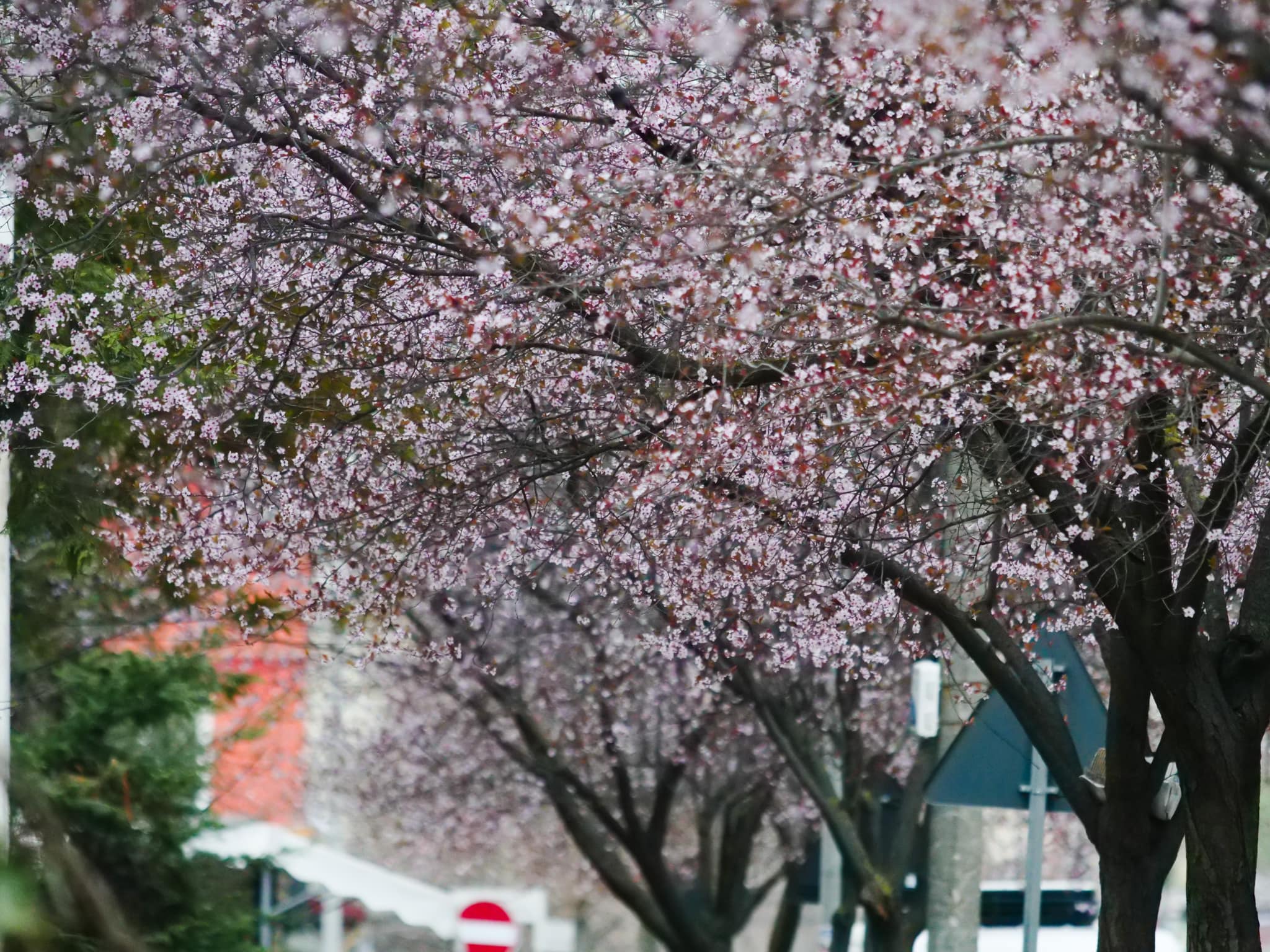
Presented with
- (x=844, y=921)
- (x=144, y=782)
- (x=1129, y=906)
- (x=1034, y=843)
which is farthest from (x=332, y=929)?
(x=1129, y=906)

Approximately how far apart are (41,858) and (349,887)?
17.1 meters

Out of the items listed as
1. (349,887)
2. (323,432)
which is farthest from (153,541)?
(349,887)

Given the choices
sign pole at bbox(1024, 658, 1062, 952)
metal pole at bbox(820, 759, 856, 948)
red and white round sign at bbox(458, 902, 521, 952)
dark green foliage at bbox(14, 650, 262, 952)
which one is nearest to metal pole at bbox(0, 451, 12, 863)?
dark green foliage at bbox(14, 650, 262, 952)

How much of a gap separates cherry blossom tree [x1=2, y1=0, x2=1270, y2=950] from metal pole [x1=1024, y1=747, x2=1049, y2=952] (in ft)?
1.14

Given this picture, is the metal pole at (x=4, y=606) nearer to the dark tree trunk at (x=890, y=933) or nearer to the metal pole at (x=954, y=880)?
the metal pole at (x=954, y=880)

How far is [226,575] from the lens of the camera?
33.1 feet

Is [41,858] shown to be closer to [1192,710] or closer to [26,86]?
[1192,710]

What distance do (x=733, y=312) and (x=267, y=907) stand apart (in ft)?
19.2

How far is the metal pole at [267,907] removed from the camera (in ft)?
30.8

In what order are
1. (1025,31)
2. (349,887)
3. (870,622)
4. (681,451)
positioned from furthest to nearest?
(349,887)
(870,622)
(681,451)
(1025,31)

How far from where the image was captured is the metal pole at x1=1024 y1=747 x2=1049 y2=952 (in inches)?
322

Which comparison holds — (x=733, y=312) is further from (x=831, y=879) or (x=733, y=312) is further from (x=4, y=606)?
(x=831, y=879)

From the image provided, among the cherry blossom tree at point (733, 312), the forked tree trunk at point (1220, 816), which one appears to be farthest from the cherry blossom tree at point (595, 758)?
the forked tree trunk at point (1220, 816)

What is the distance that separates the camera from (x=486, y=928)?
6.37m
